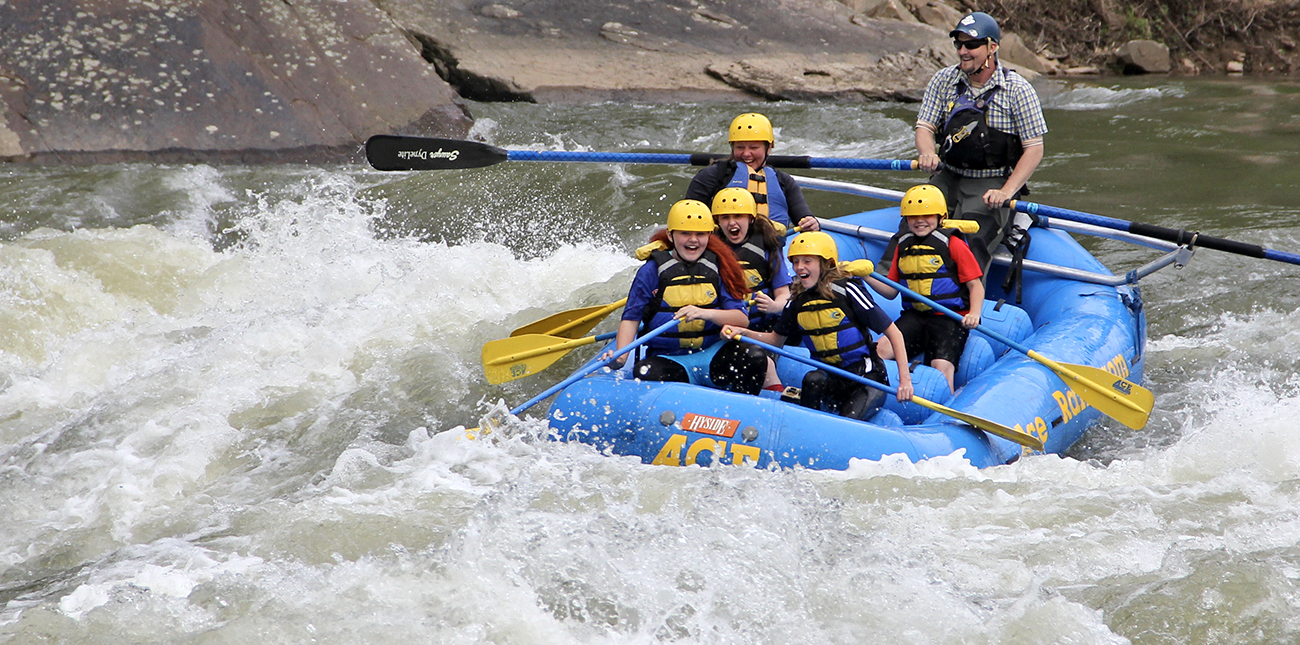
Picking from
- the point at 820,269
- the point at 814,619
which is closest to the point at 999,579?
the point at 814,619

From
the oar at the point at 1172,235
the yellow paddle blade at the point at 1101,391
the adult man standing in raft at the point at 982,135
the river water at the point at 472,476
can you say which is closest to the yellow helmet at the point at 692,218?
the river water at the point at 472,476

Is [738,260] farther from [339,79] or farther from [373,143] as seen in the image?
[339,79]

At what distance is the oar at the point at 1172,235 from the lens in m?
4.97

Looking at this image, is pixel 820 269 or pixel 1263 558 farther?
pixel 820 269

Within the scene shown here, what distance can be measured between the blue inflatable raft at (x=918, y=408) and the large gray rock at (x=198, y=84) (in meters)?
5.99

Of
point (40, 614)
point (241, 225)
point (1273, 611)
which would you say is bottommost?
point (241, 225)

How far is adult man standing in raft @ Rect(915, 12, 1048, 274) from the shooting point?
5215 millimetres

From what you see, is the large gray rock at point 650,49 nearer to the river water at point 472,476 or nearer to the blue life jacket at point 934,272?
the river water at point 472,476

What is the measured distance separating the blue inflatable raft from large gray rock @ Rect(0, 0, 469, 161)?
5.99 m

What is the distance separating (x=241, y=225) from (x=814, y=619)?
19.5 feet

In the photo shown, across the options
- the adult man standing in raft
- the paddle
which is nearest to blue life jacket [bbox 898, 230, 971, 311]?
the adult man standing in raft

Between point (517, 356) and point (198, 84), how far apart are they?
5876 millimetres

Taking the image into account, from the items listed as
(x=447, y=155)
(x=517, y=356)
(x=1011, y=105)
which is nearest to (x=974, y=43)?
(x=1011, y=105)

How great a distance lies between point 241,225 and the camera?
25.5 ft
